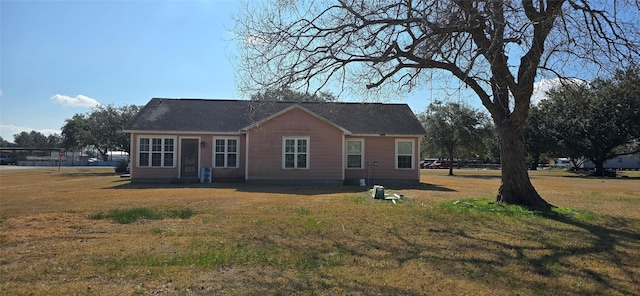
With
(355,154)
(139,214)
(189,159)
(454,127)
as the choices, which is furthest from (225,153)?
(454,127)

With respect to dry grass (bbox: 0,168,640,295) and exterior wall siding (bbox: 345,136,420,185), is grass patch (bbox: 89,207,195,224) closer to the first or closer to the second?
dry grass (bbox: 0,168,640,295)

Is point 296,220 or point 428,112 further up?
point 428,112

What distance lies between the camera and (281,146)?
68.1 ft

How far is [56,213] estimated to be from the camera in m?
10.3

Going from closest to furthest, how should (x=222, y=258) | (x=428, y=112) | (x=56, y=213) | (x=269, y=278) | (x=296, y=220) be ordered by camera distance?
(x=269, y=278) < (x=222, y=258) < (x=296, y=220) < (x=56, y=213) < (x=428, y=112)

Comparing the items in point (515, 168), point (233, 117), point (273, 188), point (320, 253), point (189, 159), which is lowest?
point (320, 253)

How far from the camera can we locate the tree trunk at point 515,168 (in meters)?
11.6

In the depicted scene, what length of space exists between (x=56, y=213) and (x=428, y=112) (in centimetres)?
3354

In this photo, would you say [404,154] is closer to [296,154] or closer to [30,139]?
[296,154]

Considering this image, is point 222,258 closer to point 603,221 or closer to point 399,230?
point 399,230

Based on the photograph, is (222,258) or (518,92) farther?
(518,92)

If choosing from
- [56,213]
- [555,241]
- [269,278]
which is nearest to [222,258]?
[269,278]

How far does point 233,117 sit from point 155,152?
4.36m

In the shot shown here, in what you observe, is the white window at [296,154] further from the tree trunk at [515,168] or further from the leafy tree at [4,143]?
the leafy tree at [4,143]
